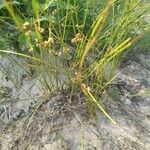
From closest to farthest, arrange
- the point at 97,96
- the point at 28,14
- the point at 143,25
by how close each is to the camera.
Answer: the point at 97,96 < the point at 28,14 < the point at 143,25

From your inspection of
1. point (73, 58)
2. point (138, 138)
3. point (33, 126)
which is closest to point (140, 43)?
point (73, 58)

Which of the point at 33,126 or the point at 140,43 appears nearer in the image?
the point at 33,126

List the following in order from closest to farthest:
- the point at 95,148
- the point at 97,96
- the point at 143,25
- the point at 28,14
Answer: the point at 95,148 < the point at 97,96 < the point at 28,14 < the point at 143,25

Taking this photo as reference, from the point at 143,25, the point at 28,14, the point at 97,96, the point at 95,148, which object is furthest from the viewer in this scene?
the point at 143,25

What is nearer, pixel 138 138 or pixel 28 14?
pixel 138 138

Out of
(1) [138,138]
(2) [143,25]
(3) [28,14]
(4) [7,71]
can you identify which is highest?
(3) [28,14]

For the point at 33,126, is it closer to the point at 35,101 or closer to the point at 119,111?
the point at 35,101

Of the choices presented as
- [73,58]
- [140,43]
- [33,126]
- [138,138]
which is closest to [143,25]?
[140,43]

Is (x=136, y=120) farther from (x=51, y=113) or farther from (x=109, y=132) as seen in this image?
(x=51, y=113)

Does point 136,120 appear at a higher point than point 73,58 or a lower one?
lower
